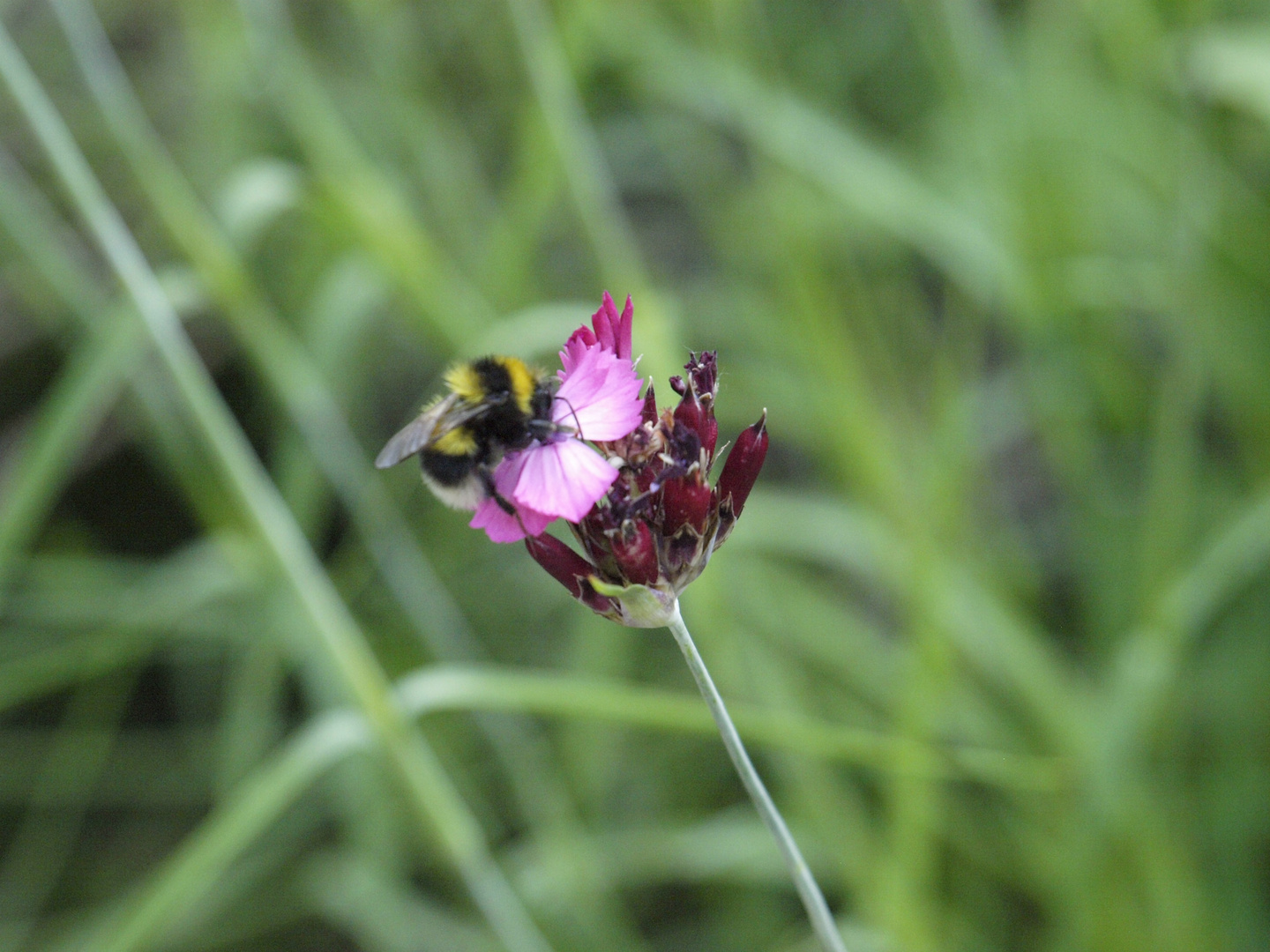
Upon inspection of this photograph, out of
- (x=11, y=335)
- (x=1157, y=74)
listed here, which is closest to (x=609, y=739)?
(x=1157, y=74)

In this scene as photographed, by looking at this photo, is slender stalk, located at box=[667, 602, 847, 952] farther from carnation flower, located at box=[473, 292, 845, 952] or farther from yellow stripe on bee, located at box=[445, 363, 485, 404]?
yellow stripe on bee, located at box=[445, 363, 485, 404]

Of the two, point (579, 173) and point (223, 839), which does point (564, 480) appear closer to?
point (223, 839)

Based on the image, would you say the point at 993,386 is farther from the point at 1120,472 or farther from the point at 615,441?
the point at 615,441

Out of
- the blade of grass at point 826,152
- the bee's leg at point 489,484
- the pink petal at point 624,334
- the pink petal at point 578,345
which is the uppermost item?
the blade of grass at point 826,152

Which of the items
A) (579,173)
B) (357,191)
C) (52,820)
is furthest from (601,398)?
(52,820)

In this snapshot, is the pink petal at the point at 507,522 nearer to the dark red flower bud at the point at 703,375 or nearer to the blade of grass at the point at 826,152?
the dark red flower bud at the point at 703,375

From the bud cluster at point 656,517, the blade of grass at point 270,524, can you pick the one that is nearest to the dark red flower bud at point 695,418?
the bud cluster at point 656,517
